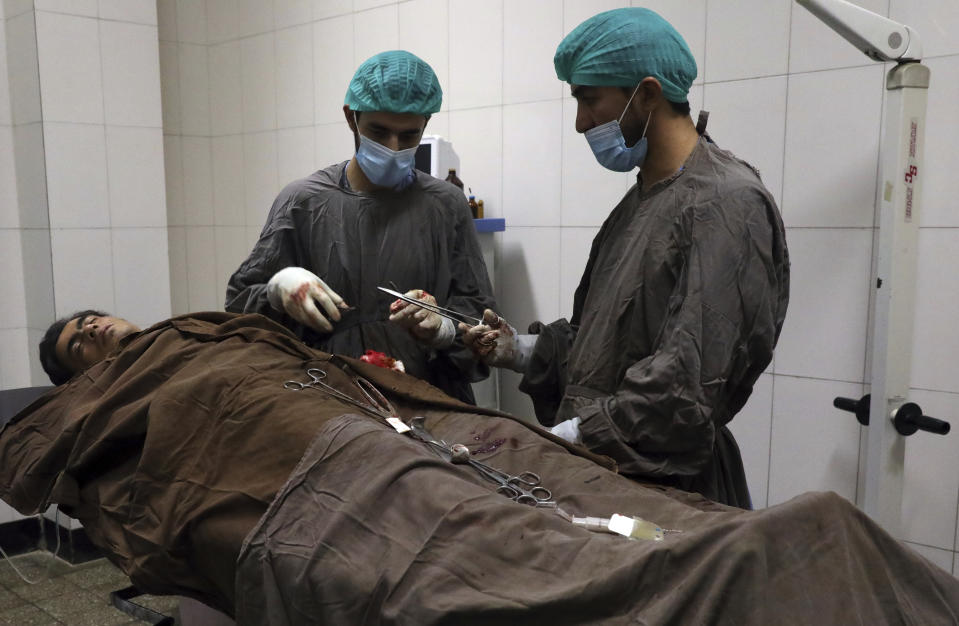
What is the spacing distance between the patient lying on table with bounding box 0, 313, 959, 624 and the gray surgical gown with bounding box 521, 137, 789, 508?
10 centimetres

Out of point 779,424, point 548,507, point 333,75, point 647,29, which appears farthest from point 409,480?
point 333,75

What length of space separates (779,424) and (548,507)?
1.25 m

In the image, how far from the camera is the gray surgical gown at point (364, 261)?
2064 millimetres

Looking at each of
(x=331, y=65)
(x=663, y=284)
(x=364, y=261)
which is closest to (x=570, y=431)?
(x=663, y=284)

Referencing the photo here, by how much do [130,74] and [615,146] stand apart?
2.42 meters

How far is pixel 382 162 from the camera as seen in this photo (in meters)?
2.02

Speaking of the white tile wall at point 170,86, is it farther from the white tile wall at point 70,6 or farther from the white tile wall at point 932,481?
the white tile wall at point 932,481

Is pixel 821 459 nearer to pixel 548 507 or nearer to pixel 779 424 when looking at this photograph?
pixel 779 424

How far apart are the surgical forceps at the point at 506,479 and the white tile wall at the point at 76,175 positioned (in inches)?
88.1

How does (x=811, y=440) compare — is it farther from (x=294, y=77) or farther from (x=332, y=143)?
(x=294, y=77)

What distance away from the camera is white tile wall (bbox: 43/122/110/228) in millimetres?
3041

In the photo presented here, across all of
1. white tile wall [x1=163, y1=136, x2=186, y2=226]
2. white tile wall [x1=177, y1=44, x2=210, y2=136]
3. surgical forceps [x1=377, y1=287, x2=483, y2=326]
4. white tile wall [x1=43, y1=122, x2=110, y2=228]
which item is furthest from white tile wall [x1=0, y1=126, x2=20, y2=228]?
surgical forceps [x1=377, y1=287, x2=483, y2=326]

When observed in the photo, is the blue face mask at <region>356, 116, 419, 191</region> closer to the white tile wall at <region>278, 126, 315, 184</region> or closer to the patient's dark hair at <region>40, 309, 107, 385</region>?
the patient's dark hair at <region>40, 309, 107, 385</region>

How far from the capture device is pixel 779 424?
7.39 ft
